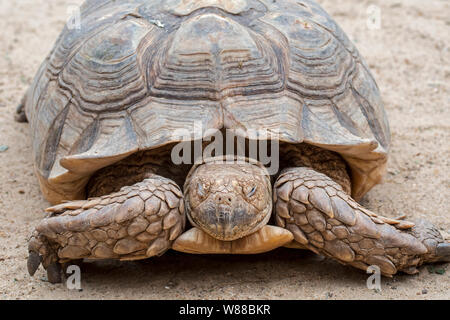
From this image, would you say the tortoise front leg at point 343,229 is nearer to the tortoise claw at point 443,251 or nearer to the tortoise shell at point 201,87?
the tortoise claw at point 443,251

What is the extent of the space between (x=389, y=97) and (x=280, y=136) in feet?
9.21

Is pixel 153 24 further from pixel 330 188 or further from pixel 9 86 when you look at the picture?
pixel 9 86

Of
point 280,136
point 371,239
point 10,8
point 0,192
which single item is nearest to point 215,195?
point 280,136

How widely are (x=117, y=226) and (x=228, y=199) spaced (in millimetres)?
524

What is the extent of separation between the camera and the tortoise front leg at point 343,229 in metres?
3.10

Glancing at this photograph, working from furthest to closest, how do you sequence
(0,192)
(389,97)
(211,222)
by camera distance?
(389,97) → (0,192) → (211,222)

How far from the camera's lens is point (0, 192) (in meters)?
4.38

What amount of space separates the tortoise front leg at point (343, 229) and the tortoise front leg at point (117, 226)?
522mm

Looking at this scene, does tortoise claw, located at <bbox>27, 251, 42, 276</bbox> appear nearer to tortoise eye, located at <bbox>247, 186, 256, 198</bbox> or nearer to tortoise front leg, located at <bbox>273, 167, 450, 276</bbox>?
tortoise eye, located at <bbox>247, 186, 256, 198</bbox>

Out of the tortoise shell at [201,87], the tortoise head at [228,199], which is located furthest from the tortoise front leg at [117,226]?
the tortoise shell at [201,87]

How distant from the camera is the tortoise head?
294 cm

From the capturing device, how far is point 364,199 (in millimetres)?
4246

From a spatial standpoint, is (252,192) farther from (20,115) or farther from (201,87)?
Result: (20,115)

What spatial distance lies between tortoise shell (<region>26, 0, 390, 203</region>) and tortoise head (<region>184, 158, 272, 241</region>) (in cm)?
23
